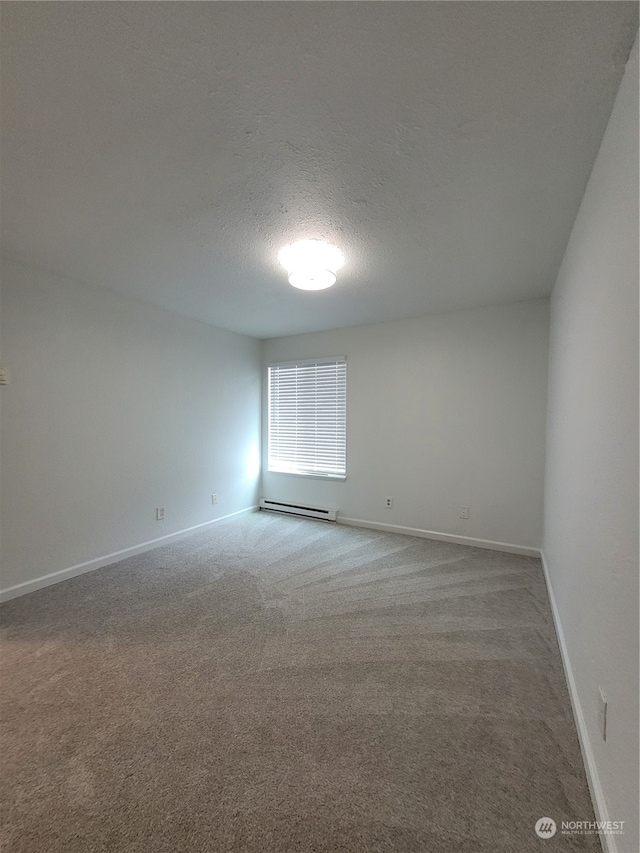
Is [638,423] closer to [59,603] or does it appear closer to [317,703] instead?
[317,703]

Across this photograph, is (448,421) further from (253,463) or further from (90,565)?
(90,565)

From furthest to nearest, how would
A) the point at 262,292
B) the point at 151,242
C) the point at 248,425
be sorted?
the point at 248,425 → the point at 262,292 → the point at 151,242

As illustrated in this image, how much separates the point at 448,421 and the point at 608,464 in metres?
2.60

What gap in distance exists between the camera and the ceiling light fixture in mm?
2246

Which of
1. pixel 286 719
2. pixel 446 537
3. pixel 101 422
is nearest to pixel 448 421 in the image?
pixel 446 537

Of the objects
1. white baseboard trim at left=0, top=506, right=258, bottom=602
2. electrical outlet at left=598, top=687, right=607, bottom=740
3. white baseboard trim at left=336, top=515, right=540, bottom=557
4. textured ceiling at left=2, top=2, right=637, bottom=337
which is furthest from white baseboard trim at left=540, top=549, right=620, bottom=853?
white baseboard trim at left=0, top=506, right=258, bottom=602

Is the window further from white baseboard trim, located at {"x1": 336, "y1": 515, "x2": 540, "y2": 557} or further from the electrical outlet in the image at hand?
the electrical outlet

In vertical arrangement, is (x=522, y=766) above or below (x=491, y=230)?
below

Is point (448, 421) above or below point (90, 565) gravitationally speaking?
above

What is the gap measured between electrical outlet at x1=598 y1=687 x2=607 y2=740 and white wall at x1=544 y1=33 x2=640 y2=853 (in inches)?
1.3

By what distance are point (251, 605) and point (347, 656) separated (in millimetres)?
836

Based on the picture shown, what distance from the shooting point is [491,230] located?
6.85ft

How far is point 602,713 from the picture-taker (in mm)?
1178

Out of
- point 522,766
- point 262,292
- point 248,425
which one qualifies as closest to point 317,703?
point 522,766
